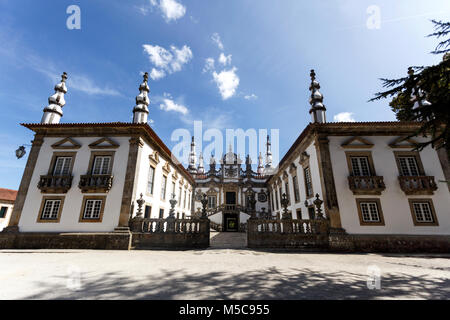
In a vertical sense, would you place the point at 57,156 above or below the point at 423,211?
above

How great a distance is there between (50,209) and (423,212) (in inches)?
886

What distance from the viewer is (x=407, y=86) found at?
4.85 m

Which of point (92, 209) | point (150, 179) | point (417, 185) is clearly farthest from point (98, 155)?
point (417, 185)

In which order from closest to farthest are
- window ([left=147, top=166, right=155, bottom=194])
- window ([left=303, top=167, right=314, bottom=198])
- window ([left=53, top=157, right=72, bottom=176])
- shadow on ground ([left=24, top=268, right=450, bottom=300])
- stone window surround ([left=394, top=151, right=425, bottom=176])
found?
shadow on ground ([left=24, top=268, right=450, bottom=300]) → stone window surround ([left=394, top=151, right=425, bottom=176]) → window ([left=53, top=157, right=72, bottom=176]) → window ([left=303, top=167, right=314, bottom=198]) → window ([left=147, top=166, right=155, bottom=194])

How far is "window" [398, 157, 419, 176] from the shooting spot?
11.8 metres

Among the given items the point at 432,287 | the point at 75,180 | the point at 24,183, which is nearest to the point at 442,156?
the point at 432,287

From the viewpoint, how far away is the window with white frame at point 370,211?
10.9m

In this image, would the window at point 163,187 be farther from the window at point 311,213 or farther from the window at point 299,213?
the window at point 311,213

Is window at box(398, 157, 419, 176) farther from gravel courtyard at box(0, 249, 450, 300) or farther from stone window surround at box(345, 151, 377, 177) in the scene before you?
gravel courtyard at box(0, 249, 450, 300)

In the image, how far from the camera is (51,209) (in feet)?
38.0

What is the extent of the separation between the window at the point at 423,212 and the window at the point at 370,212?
1.91 metres

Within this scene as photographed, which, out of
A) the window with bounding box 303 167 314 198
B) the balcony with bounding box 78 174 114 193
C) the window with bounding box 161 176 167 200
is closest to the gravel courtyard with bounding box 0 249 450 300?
the balcony with bounding box 78 174 114 193

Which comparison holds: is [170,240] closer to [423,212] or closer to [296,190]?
[296,190]

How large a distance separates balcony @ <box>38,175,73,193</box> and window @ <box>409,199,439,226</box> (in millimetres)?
20840
